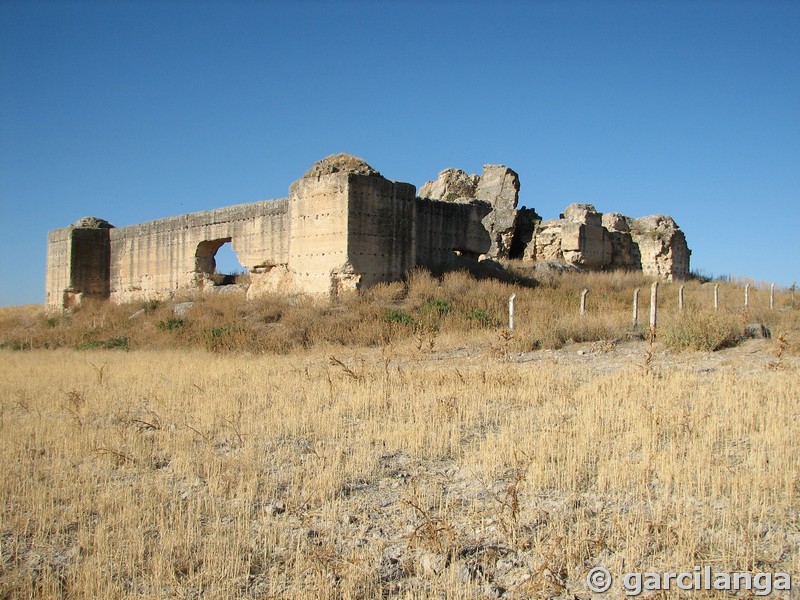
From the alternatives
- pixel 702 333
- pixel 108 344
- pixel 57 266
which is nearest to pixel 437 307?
pixel 702 333

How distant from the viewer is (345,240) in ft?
46.5

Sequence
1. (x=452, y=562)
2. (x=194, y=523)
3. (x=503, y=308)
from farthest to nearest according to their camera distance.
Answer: (x=503, y=308) < (x=194, y=523) < (x=452, y=562)

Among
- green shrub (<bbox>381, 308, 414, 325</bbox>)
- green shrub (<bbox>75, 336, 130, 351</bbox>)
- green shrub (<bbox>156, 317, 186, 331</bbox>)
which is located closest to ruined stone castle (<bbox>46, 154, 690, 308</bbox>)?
green shrub (<bbox>381, 308, 414, 325</bbox>)

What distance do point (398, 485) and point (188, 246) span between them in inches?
629

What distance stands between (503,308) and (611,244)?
12.4 meters

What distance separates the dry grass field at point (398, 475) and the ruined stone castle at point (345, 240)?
4.98 metres

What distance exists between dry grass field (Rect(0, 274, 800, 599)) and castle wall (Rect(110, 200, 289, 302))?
6.75 m

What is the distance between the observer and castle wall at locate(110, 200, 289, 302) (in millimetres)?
16656

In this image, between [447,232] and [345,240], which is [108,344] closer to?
[345,240]

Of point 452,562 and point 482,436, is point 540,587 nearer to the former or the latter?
point 452,562

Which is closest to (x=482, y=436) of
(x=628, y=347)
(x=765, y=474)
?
(x=765, y=474)

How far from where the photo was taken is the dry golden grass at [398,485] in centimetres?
339

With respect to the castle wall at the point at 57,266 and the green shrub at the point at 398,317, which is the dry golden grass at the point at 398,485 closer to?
the green shrub at the point at 398,317

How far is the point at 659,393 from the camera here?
6.94 m
